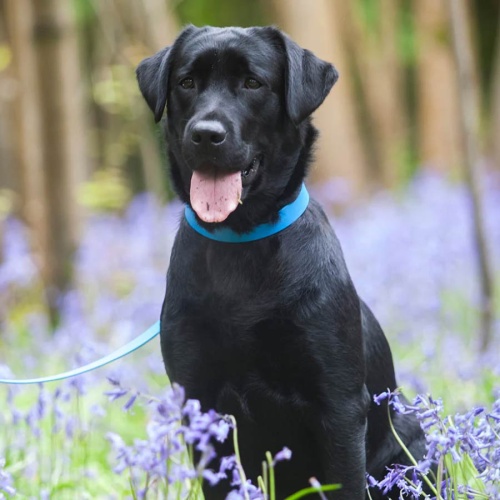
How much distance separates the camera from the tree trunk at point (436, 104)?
19328 mm

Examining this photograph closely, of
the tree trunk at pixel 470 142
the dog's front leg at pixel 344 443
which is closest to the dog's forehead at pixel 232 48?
the dog's front leg at pixel 344 443

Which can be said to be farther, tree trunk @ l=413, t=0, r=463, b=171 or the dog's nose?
tree trunk @ l=413, t=0, r=463, b=171

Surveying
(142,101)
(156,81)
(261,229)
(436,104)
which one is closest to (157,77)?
(156,81)

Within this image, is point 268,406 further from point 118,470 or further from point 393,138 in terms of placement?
point 393,138

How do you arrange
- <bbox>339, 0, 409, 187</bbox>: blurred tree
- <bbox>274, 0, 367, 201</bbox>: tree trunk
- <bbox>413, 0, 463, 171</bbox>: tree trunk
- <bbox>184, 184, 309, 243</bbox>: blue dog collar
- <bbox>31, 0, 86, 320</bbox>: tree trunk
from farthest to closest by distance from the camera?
<bbox>339, 0, 409, 187</bbox>: blurred tree < <bbox>413, 0, 463, 171</bbox>: tree trunk < <bbox>274, 0, 367, 201</bbox>: tree trunk < <bbox>31, 0, 86, 320</bbox>: tree trunk < <bbox>184, 184, 309, 243</bbox>: blue dog collar

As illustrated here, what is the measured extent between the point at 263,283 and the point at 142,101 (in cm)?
871

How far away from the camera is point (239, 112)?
341cm

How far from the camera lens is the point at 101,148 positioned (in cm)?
2630

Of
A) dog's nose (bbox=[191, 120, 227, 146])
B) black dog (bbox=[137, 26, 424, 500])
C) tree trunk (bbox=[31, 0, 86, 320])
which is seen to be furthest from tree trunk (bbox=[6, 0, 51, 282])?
dog's nose (bbox=[191, 120, 227, 146])

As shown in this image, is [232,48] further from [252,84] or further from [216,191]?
[216,191]

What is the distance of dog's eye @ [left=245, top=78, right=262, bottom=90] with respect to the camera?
3.50 meters

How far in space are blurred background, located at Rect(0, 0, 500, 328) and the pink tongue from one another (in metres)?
0.37

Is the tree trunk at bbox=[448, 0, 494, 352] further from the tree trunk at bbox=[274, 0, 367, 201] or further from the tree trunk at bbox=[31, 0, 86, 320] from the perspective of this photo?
the tree trunk at bbox=[274, 0, 367, 201]

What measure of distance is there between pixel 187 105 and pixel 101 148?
75.9 feet
